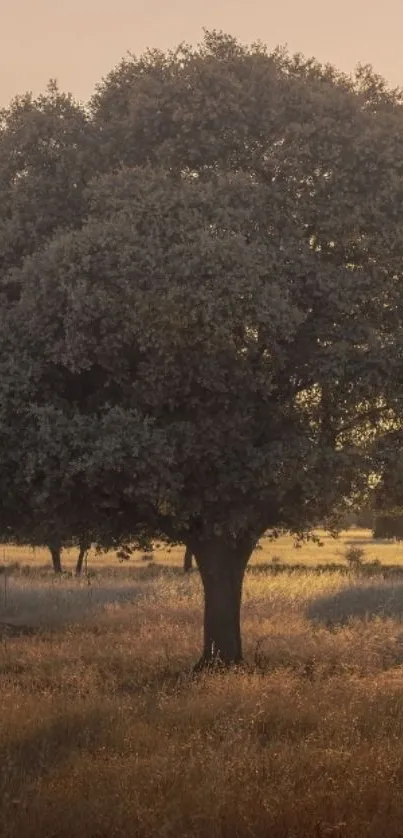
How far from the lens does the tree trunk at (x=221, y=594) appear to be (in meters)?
19.0

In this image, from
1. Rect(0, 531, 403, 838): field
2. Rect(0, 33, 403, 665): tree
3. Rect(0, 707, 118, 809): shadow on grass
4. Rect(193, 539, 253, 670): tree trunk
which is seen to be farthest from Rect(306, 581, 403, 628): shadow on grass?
Rect(0, 707, 118, 809): shadow on grass

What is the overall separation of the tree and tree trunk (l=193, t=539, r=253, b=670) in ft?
3.37

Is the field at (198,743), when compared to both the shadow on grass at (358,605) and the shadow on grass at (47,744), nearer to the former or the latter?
the shadow on grass at (47,744)

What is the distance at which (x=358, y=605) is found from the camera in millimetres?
32594

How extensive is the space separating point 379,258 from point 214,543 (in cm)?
646

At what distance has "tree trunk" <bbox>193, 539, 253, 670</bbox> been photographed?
19.0m

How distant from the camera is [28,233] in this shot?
55.9 ft

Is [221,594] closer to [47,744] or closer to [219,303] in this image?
[219,303]

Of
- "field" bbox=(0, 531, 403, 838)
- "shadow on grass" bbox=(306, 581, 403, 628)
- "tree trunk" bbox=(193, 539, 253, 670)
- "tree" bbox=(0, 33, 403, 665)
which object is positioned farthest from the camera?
"shadow on grass" bbox=(306, 581, 403, 628)

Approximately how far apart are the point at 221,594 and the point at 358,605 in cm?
1445

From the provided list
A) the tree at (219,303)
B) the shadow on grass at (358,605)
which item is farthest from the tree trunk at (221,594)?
the shadow on grass at (358,605)

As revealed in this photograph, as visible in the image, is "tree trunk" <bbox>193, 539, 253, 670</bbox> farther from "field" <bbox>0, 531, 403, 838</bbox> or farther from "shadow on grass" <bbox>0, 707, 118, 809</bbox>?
"shadow on grass" <bbox>0, 707, 118, 809</bbox>

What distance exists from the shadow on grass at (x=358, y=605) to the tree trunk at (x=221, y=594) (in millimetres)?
8884

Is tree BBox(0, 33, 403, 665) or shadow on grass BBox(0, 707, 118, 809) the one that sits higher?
tree BBox(0, 33, 403, 665)
